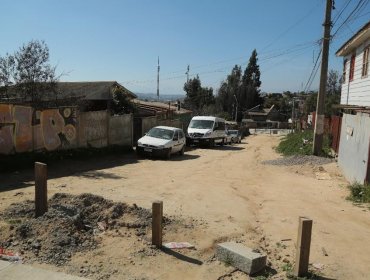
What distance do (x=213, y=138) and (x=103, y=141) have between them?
34.8ft

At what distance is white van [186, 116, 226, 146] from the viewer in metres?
27.6

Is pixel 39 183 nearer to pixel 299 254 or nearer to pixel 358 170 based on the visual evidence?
pixel 299 254

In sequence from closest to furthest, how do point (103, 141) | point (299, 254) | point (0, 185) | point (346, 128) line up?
point (299, 254) < point (0, 185) < point (346, 128) < point (103, 141)

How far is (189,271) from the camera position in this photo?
559cm

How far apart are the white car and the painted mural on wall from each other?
3.41 metres

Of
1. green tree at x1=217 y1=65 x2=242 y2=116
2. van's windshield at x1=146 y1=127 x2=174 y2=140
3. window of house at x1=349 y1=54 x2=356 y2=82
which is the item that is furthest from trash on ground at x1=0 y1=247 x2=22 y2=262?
green tree at x1=217 y1=65 x2=242 y2=116

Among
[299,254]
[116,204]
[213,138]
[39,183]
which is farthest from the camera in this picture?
[213,138]

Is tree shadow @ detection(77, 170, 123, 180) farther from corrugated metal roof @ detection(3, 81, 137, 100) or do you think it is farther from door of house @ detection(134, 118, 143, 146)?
corrugated metal roof @ detection(3, 81, 137, 100)

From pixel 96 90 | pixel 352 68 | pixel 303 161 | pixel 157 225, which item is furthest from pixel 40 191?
pixel 96 90

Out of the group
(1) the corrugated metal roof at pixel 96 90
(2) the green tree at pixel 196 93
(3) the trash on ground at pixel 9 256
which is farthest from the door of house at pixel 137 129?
(2) the green tree at pixel 196 93

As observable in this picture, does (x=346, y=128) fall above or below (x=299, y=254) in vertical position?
above

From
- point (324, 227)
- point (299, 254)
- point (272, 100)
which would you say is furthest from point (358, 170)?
point (272, 100)

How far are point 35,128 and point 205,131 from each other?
47.7ft

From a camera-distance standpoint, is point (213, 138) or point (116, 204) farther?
point (213, 138)
